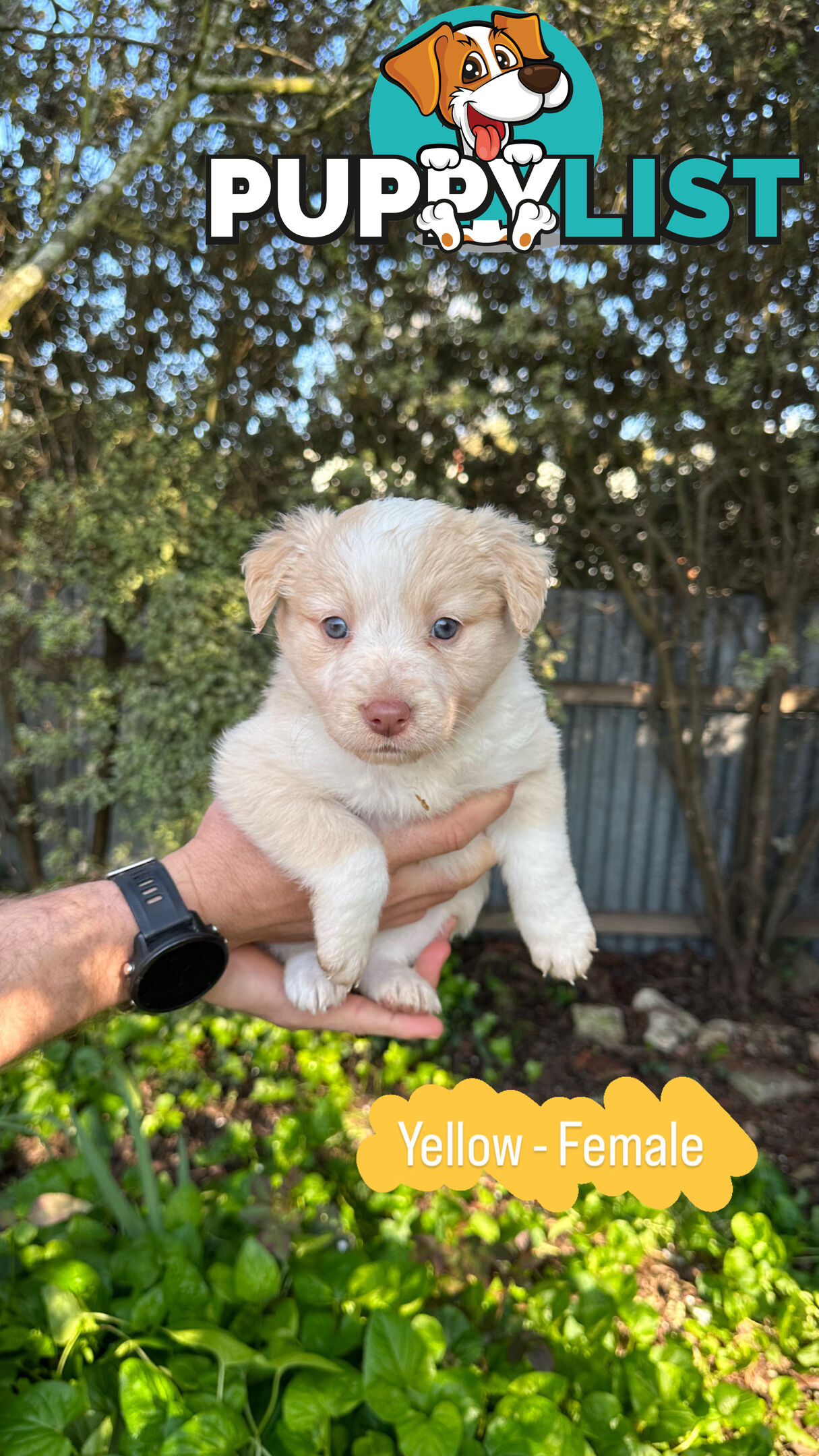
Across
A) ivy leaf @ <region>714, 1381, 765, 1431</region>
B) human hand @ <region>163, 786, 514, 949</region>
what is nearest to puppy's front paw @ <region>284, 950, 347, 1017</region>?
human hand @ <region>163, 786, 514, 949</region>

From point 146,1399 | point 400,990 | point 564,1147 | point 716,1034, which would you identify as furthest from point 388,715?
point 716,1034

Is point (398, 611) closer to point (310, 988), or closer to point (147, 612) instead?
point (310, 988)

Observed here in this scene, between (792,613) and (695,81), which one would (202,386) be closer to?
(695,81)

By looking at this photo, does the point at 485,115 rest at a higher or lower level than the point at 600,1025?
higher

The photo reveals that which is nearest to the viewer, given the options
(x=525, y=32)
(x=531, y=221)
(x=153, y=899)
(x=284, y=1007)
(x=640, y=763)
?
(x=153, y=899)

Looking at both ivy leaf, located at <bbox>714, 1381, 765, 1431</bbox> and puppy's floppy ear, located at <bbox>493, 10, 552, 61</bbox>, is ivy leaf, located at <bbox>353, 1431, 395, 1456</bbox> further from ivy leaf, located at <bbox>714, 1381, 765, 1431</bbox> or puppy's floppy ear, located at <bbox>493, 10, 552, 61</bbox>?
puppy's floppy ear, located at <bbox>493, 10, 552, 61</bbox>

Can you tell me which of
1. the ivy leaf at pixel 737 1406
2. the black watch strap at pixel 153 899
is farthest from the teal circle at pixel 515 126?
the ivy leaf at pixel 737 1406
